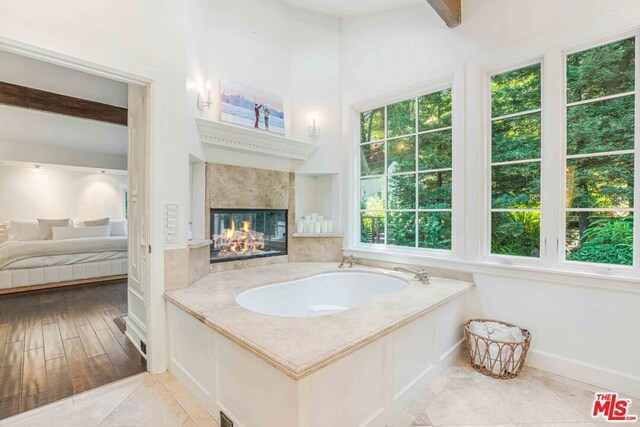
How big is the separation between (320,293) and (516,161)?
6.57 ft

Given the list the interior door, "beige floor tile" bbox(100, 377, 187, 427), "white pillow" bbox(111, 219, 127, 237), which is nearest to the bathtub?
"beige floor tile" bbox(100, 377, 187, 427)

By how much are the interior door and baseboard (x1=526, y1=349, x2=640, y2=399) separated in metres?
2.90

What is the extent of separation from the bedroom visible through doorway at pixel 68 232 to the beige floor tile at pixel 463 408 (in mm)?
2080

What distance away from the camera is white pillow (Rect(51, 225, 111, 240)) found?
17.1ft

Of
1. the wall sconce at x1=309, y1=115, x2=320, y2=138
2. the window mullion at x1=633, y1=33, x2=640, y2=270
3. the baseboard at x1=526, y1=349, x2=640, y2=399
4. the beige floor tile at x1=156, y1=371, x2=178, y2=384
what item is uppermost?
the wall sconce at x1=309, y1=115, x2=320, y2=138

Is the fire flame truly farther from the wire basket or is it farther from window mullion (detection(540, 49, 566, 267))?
window mullion (detection(540, 49, 566, 267))

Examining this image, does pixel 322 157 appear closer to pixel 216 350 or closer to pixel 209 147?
pixel 209 147

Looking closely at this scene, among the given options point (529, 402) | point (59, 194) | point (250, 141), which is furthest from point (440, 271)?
point (59, 194)

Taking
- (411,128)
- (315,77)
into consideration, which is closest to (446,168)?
(411,128)

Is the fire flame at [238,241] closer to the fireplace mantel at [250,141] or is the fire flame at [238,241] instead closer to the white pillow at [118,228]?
the fireplace mantel at [250,141]

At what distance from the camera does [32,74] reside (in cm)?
248

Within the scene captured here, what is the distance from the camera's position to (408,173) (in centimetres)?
289

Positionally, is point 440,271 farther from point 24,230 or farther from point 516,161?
point 24,230

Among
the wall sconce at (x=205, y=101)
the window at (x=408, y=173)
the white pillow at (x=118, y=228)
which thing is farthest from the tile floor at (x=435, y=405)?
the white pillow at (x=118, y=228)
